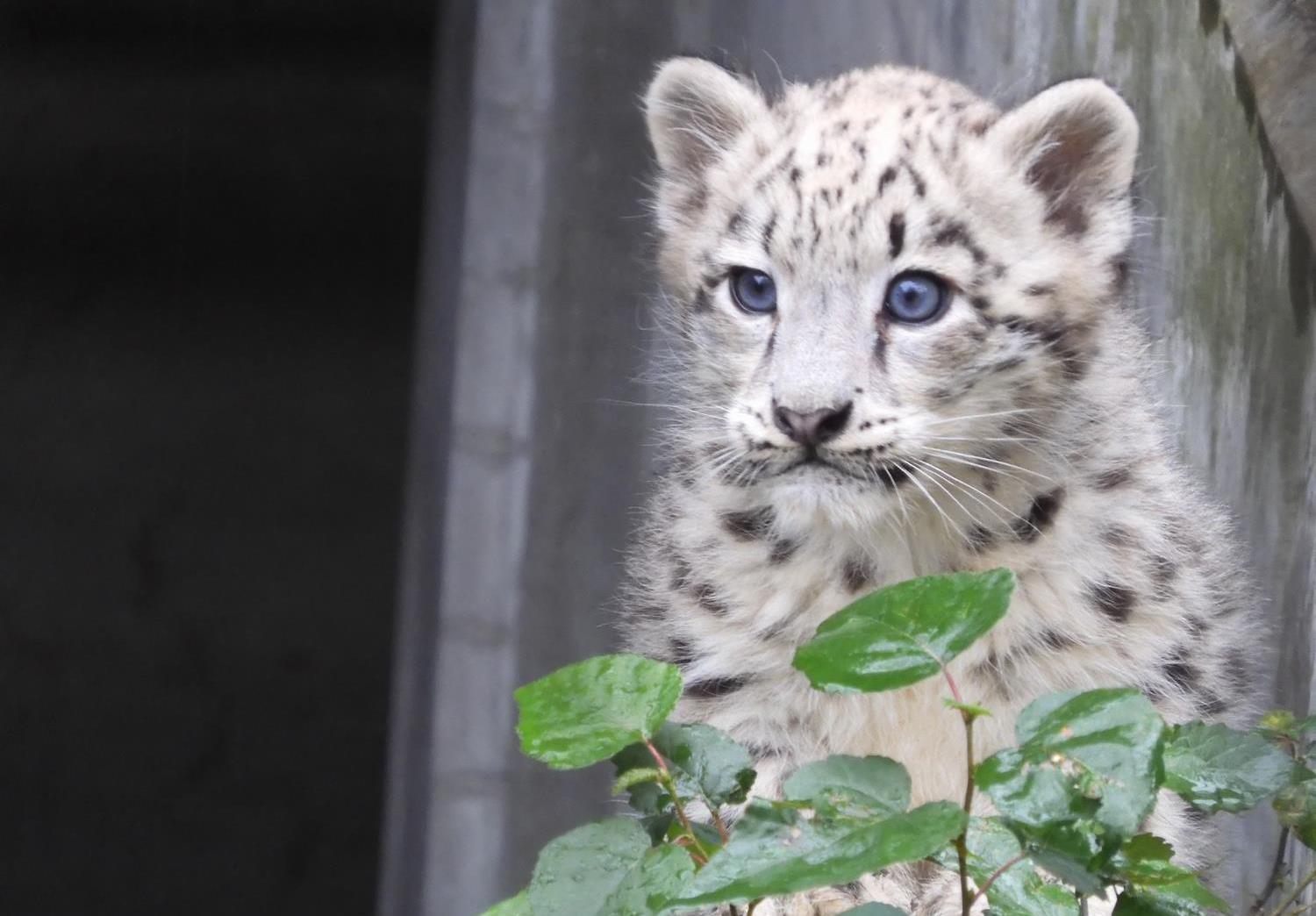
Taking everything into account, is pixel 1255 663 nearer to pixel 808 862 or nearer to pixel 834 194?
pixel 834 194

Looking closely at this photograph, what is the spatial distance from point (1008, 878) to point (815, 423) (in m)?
0.85

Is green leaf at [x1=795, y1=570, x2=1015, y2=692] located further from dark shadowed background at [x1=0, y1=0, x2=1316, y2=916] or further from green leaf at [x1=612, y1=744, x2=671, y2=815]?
dark shadowed background at [x1=0, y1=0, x2=1316, y2=916]

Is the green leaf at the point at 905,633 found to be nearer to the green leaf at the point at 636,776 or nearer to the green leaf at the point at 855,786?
the green leaf at the point at 855,786

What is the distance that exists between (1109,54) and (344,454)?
5.88 meters

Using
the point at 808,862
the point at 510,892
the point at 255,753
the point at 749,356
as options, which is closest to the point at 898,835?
the point at 808,862

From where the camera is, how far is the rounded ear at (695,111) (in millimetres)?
2867

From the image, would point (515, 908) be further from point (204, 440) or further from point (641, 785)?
point (204, 440)

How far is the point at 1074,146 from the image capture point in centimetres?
265

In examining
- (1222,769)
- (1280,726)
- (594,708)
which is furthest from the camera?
(1280,726)

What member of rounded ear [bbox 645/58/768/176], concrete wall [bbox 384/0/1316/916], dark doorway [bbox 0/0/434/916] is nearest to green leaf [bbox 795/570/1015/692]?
rounded ear [bbox 645/58/768/176]

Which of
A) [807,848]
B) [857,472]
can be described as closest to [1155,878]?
[807,848]

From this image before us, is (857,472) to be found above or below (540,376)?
below

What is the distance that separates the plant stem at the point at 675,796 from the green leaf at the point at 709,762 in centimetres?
2

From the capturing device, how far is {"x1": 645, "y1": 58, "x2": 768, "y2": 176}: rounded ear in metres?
2.87
